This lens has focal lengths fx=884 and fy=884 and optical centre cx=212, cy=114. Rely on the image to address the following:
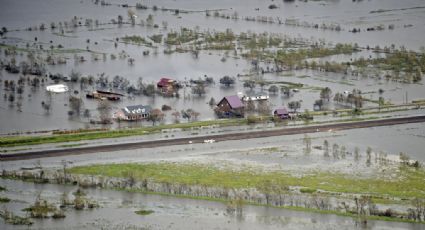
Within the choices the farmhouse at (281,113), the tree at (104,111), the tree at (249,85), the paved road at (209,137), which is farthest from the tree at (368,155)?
the tree at (104,111)

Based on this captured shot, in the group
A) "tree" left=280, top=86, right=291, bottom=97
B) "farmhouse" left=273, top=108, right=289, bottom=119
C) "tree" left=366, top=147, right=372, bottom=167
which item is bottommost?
"tree" left=366, top=147, right=372, bottom=167

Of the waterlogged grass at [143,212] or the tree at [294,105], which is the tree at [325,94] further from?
the waterlogged grass at [143,212]

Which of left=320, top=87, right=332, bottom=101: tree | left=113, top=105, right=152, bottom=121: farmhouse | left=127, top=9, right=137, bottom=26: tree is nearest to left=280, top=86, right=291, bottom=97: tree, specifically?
left=320, top=87, right=332, bottom=101: tree

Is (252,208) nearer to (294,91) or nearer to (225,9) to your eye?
(294,91)

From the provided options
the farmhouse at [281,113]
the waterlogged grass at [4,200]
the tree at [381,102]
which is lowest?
the waterlogged grass at [4,200]

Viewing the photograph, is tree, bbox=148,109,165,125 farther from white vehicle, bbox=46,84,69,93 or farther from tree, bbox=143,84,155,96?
white vehicle, bbox=46,84,69,93

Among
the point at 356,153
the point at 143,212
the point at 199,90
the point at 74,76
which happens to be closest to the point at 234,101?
the point at 199,90
